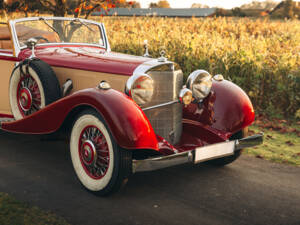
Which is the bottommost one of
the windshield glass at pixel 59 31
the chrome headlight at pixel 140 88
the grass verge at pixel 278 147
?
the grass verge at pixel 278 147

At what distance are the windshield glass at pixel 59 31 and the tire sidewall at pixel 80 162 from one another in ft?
6.43

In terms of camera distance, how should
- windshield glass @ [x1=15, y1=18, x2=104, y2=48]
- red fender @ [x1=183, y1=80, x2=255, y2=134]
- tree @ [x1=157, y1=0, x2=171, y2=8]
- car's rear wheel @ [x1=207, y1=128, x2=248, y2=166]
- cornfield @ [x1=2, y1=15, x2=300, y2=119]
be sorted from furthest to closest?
tree @ [x1=157, y1=0, x2=171, y2=8] → cornfield @ [x1=2, y1=15, x2=300, y2=119] → windshield glass @ [x1=15, y1=18, x2=104, y2=48] → car's rear wheel @ [x1=207, y1=128, x2=248, y2=166] → red fender @ [x1=183, y1=80, x2=255, y2=134]

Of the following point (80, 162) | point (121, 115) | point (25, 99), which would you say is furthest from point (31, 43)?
point (121, 115)

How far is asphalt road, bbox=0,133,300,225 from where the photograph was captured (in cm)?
321

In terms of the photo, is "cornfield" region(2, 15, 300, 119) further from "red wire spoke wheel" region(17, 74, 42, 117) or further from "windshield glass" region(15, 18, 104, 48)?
"red wire spoke wheel" region(17, 74, 42, 117)

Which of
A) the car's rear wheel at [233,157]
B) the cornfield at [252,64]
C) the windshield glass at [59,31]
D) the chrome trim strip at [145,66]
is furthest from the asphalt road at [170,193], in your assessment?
the cornfield at [252,64]

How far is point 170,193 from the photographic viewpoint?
3.72m

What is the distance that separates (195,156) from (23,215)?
1.55 m

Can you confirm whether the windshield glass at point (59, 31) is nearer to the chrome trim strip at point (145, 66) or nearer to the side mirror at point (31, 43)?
the side mirror at point (31, 43)

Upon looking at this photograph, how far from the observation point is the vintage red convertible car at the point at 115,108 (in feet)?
10.9

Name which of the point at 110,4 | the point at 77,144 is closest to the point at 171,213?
the point at 77,144

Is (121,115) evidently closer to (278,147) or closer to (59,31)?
(59,31)

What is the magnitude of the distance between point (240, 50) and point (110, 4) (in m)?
3.83

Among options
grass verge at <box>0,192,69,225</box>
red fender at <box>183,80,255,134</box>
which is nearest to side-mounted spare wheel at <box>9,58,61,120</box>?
grass verge at <box>0,192,69,225</box>
